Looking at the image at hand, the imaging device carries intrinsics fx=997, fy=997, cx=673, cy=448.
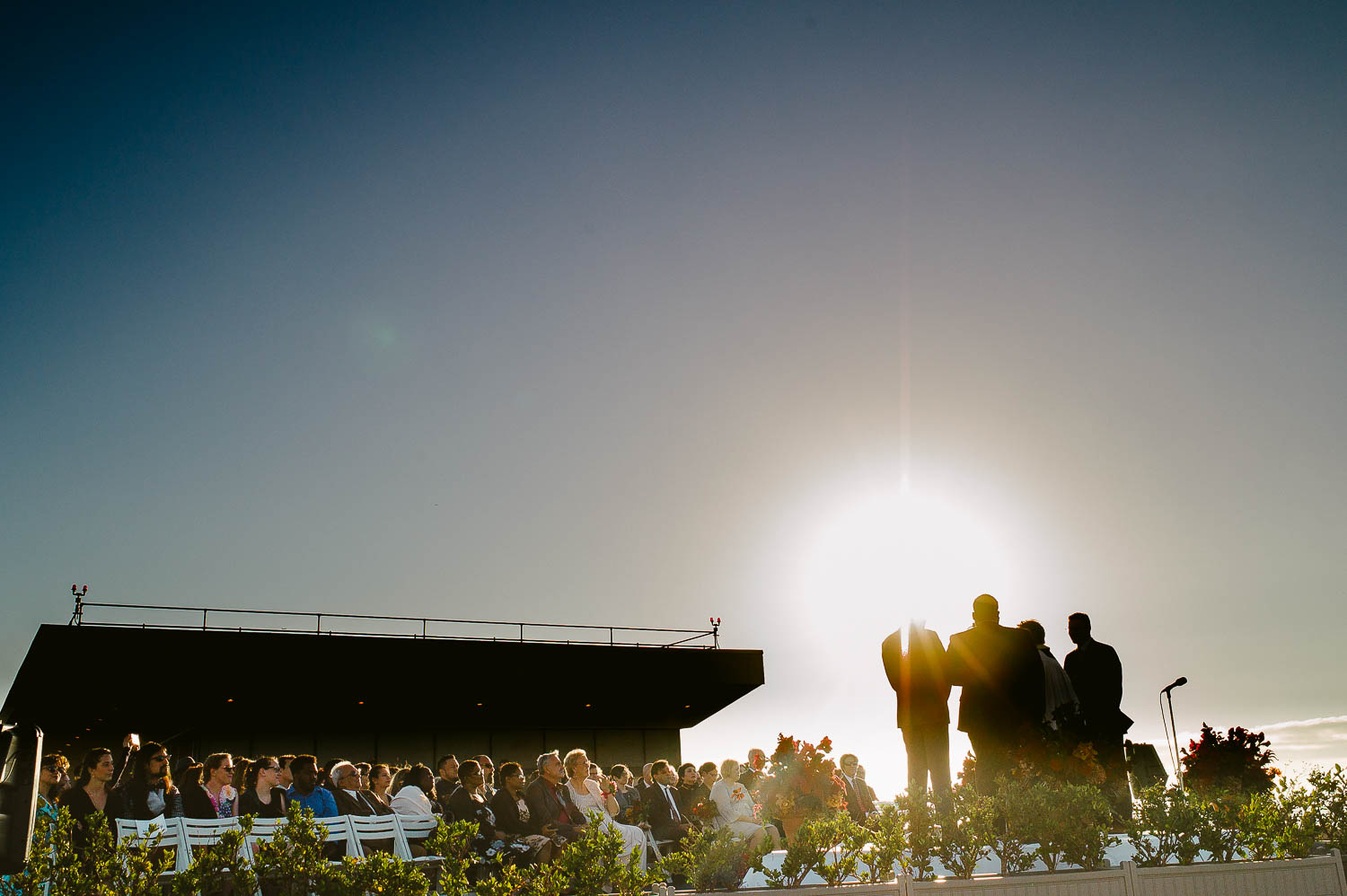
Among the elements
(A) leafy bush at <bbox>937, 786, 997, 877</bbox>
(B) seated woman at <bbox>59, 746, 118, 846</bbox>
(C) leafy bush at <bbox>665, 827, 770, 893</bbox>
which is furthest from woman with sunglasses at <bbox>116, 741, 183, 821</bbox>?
(A) leafy bush at <bbox>937, 786, 997, 877</bbox>

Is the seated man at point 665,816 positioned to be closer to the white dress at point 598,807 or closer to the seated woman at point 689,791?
the seated woman at point 689,791

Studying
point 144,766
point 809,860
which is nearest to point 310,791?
point 144,766

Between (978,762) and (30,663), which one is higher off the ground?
(30,663)

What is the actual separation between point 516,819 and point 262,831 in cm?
192

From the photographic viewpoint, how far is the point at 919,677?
9.03 metres

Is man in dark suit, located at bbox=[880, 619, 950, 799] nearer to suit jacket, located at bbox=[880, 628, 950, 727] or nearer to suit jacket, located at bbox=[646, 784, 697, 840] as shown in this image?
suit jacket, located at bbox=[880, 628, 950, 727]

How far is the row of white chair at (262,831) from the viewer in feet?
21.6

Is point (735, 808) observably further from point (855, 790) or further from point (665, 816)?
point (855, 790)

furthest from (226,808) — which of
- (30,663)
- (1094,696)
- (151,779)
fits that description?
(30,663)

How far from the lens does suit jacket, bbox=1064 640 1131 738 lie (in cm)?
900

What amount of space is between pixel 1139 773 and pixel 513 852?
6.06 meters

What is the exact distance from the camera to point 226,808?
27.0ft

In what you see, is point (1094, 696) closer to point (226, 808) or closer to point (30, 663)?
point (226, 808)

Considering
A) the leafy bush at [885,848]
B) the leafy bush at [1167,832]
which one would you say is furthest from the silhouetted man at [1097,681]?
the leafy bush at [885,848]
